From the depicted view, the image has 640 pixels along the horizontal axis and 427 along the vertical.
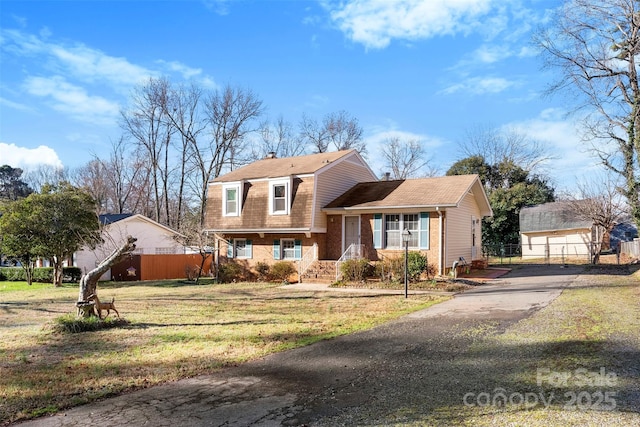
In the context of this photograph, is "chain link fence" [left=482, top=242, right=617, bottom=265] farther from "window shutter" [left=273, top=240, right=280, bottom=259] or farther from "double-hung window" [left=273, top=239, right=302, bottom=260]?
"window shutter" [left=273, top=240, right=280, bottom=259]

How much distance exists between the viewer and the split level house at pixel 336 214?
759 inches

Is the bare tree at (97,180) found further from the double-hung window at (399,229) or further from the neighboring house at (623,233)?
the neighboring house at (623,233)

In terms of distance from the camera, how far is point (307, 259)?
21250 millimetres

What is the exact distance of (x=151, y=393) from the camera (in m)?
5.52

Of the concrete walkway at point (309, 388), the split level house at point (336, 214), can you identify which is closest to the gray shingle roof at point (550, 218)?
the split level house at point (336, 214)

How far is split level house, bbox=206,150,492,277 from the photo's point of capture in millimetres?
19281

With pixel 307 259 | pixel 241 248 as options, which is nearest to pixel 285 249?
pixel 307 259

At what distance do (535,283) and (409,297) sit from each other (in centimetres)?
538

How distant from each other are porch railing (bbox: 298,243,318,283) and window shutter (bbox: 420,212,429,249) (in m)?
5.02

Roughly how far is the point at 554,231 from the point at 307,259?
21.3 metres

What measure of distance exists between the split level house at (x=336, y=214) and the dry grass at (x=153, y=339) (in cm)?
532

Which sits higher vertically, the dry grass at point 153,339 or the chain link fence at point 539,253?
the chain link fence at point 539,253

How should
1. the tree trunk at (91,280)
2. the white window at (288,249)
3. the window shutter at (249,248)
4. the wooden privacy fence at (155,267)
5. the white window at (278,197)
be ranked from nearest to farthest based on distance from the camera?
1. the tree trunk at (91,280)
2. the white window at (278,197)
3. the white window at (288,249)
4. the window shutter at (249,248)
5. the wooden privacy fence at (155,267)

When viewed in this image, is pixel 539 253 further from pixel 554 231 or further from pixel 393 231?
pixel 393 231
